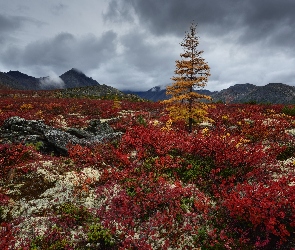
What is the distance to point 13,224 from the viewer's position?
8.98m

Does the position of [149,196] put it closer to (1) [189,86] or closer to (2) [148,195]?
(2) [148,195]

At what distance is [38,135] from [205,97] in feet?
44.3

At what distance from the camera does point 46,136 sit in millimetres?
16484

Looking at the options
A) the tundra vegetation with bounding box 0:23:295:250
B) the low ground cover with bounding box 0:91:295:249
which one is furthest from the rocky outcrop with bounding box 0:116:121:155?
the low ground cover with bounding box 0:91:295:249

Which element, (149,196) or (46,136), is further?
(46,136)

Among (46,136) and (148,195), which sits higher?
(46,136)

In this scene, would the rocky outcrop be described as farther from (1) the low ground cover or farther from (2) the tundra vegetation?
(1) the low ground cover

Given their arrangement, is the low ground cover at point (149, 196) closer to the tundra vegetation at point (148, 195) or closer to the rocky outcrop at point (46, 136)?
the tundra vegetation at point (148, 195)

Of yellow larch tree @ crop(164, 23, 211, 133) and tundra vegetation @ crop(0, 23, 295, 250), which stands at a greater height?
yellow larch tree @ crop(164, 23, 211, 133)

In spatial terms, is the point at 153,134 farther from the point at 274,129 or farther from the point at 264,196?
Result: the point at 274,129

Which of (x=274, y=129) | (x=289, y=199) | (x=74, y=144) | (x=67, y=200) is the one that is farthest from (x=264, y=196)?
(x=274, y=129)

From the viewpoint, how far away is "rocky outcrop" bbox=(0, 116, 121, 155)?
1611cm

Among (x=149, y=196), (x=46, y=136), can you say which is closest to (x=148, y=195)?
(x=149, y=196)

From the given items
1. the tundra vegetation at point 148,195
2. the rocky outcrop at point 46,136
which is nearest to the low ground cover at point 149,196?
the tundra vegetation at point 148,195
